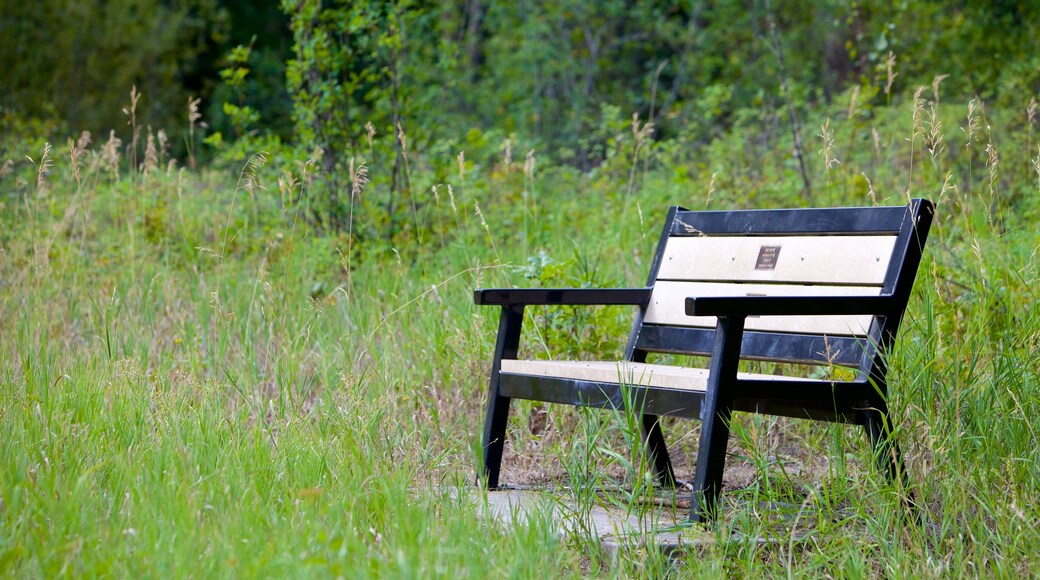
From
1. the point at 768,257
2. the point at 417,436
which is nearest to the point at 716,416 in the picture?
the point at 768,257

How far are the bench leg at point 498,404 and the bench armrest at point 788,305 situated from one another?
88cm

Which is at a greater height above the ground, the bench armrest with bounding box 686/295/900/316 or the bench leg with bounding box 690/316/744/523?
the bench armrest with bounding box 686/295/900/316

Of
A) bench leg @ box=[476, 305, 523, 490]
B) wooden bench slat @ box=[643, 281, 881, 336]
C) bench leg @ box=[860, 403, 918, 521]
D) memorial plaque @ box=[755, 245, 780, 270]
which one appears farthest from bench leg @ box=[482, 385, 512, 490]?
bench leg @ box=[860, 403, 918, 521]

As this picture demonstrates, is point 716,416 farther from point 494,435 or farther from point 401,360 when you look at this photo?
point 401,360

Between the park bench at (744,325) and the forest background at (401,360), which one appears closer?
the forest background at (401,360)

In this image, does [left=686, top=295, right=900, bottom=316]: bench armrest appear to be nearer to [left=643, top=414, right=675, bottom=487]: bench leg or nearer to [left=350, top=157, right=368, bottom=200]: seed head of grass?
[left=643, top=414, right=675, bottom=487]: bench leg

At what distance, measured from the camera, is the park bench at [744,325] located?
2426mm

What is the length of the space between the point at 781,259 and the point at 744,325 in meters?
0.28

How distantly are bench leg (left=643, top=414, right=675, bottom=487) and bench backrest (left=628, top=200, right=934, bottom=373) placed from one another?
0.83 feet

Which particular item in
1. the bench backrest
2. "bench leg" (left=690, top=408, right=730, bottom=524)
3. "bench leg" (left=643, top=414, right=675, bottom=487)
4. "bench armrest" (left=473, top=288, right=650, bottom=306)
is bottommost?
"bench leg" (left=643, top=414, right=675, bottom=487)

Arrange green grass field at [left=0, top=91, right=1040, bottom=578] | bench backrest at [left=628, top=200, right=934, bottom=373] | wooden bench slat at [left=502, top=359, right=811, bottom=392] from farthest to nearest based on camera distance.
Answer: bench backrest at [left=628, top=200, right=934, bottom=373], wooden bench slat at [left=502, top=359, right=811, bottom=392], green grass field at [left=0, top=91, right=1040, bottom=578]

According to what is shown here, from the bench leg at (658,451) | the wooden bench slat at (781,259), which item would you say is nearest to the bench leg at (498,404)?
the bench leg at (658,451)

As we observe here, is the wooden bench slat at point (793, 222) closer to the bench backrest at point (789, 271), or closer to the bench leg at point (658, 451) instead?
the bench backrest at point (789, 271)

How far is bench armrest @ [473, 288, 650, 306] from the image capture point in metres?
3.05
